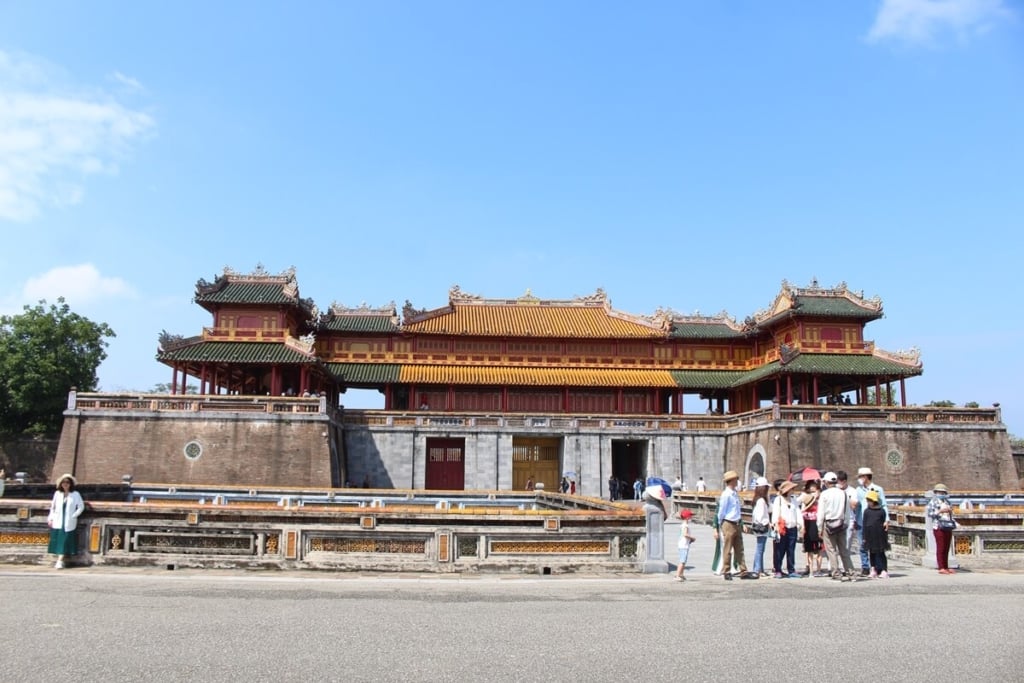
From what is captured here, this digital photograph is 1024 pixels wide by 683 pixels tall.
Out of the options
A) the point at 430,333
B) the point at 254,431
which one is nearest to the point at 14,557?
the point at 254,431

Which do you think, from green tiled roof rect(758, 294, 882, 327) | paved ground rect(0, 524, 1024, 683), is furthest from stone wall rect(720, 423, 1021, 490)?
paved ground rect(0, 524, 1024, 683)

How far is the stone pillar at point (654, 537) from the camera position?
520 inches

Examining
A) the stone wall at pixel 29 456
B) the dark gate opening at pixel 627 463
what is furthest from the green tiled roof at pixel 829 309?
the stone wall at pixel 29 456

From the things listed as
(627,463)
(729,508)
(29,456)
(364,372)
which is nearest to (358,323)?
(364,372)

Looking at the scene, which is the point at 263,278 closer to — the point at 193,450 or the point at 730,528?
the point at 193,450

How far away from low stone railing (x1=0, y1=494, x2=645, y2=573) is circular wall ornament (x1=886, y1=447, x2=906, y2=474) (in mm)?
27287

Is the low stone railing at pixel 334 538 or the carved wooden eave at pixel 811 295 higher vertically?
the carved wooden eave at pixel 811 295

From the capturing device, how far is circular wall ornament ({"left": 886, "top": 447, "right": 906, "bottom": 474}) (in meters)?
35.7

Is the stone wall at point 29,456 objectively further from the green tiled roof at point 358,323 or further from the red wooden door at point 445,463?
the red wooden door at point 445,463

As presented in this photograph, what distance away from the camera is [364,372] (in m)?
43.5

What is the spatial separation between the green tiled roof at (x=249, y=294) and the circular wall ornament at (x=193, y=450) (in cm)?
868

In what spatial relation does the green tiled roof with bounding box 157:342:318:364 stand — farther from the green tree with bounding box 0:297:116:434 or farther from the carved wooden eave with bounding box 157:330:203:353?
the green tree with bounding box 0:297:116:434

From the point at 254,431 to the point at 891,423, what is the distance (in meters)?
29.4

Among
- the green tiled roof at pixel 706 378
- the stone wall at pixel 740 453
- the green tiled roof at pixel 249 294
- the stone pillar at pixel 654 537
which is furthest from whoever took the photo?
the green tiled roof at pixel 706 378
